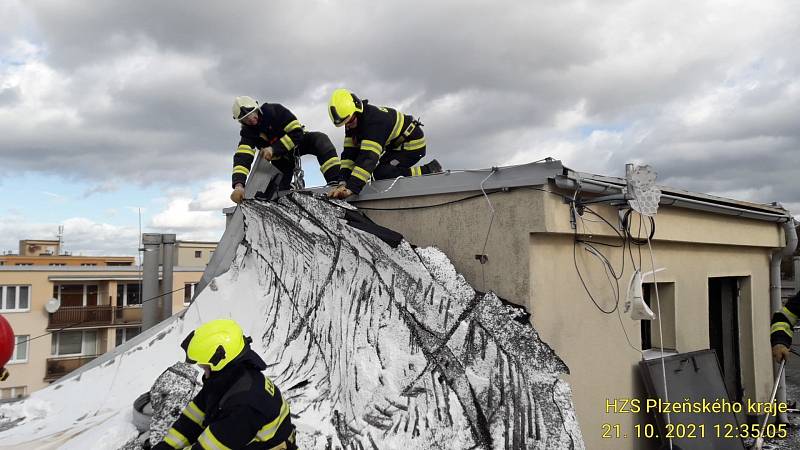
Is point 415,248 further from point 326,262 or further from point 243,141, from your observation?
point 243,141

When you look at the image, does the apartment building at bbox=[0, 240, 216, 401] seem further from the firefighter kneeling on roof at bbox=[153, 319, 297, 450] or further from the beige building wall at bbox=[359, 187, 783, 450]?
the firefighter kneeling on roof at bbox=[153, 319, 297, 450]

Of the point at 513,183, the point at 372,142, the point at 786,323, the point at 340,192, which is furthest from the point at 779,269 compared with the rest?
the point at 340,192

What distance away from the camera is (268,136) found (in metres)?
6.49

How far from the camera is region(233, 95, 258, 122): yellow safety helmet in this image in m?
6.15

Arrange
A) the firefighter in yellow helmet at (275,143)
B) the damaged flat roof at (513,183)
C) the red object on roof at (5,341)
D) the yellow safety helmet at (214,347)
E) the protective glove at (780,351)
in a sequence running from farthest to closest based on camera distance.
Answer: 1. the protective glove at (780,351)
2. the firefighter in yellow helmet at (275,143)
3. the damaged flat roof at (513,183)
4. the red object on roof at (5,341)
5. the yellow safety helmet at (214,347)

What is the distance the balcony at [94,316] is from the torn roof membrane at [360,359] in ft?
65.0

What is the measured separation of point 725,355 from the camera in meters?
7.89

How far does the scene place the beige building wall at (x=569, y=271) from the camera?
4355mm

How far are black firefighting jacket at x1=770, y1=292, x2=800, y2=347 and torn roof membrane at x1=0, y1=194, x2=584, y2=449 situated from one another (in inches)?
152

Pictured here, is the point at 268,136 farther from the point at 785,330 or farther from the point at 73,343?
the point at 73,343

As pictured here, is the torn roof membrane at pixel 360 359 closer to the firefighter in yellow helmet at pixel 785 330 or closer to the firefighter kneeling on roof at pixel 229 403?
the firefighter kneeling on roof at pixel 229 403

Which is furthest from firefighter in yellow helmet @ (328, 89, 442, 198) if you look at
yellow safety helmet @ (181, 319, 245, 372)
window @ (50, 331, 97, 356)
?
window @ (50, 331, 97, 356)

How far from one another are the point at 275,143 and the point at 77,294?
76.1 ft

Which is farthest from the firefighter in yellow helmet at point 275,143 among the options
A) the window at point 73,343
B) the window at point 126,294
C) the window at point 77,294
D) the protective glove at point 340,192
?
the window at point 126,294
